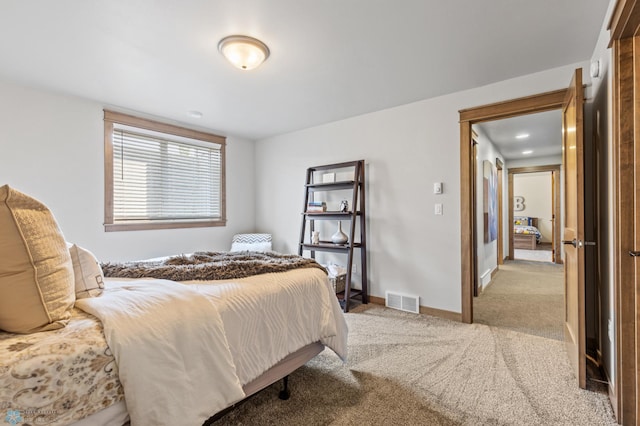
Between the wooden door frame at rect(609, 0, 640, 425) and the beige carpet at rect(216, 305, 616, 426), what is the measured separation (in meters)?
0.24

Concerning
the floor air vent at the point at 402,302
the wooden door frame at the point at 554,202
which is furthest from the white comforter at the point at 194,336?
the wooden door frame at the point at 554,202

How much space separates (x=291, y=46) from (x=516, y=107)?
2128 millimetres

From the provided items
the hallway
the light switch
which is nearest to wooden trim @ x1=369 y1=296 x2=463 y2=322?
the hallway

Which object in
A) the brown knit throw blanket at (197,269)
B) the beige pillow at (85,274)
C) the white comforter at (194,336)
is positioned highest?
the beige pillow at (85,274)

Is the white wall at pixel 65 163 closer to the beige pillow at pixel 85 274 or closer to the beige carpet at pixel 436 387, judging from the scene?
the beige pillow at pixel 85 274

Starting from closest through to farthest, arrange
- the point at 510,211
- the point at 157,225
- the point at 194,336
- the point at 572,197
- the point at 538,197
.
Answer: the point at 194,336
the point at 572,197
the point at 157,225
the point at 510,211
the point at 538,197

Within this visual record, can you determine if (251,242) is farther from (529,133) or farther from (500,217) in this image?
(500,217)

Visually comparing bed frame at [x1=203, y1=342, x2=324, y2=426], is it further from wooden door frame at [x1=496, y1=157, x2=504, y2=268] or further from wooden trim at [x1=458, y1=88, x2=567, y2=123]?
wooden door frame at [x1=496, y1=157, x2=504, y2=268]

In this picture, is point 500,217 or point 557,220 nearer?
point 500,217

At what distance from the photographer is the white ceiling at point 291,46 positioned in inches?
73.0

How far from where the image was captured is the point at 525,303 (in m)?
3.71

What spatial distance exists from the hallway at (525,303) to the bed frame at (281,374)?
2071mm

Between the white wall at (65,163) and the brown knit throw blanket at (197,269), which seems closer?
the brown knit throw blanket at (197,269)

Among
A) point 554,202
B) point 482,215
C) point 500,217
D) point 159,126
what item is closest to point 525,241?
point 554,202
